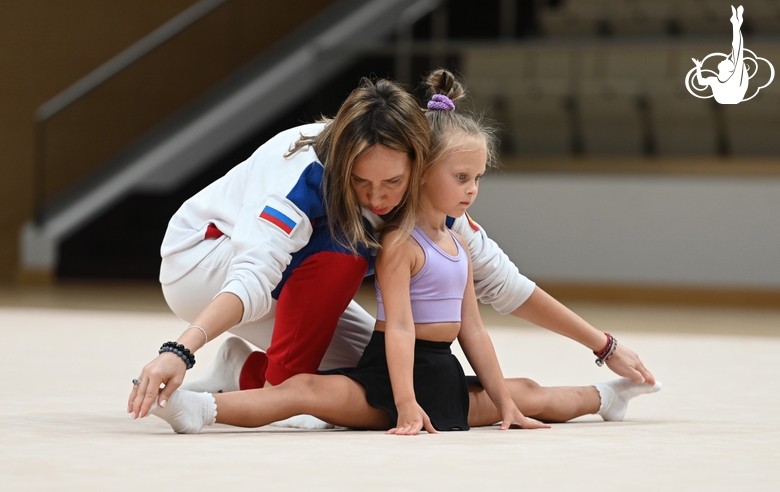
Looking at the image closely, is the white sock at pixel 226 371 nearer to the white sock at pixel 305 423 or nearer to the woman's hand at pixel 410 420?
the white sock at pixel 305 423

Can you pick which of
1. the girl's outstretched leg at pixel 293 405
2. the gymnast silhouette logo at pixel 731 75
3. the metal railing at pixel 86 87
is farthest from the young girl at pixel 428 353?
the metal railing at pixel 86 87

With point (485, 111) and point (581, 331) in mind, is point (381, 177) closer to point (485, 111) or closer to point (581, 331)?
point (581, 331)

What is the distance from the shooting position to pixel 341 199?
2.04 m

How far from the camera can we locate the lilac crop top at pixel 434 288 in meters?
2.09

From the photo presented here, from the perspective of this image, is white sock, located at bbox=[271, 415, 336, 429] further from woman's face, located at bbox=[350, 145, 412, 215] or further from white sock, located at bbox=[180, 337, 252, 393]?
woman's face, located at bbox=[350, 145, 412, 215]

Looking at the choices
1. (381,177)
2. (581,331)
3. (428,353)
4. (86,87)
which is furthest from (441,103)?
(86,87)

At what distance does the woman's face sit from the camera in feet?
6.45

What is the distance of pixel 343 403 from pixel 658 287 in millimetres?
5183

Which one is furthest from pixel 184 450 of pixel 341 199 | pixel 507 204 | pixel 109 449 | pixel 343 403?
pixel 507 204

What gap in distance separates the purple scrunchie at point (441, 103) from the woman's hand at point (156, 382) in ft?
2.42

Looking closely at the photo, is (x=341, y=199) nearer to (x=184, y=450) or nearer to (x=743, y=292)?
(x=184, y=450)

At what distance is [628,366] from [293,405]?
807 mm

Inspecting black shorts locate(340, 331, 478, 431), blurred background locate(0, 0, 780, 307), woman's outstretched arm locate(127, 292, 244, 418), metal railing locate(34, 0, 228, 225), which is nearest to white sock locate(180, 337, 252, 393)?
Result: black shorts locate(340, 331, 478, 431)

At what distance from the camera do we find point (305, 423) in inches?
83.4
